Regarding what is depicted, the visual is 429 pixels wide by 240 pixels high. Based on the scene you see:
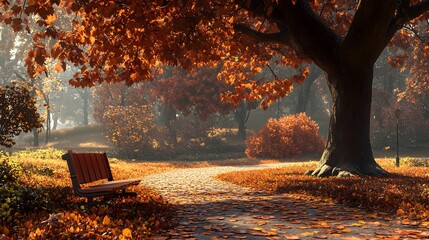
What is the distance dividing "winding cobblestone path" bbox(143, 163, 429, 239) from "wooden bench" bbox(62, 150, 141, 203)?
1153mm

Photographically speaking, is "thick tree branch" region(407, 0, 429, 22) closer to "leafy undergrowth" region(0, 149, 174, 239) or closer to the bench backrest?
"leafy undergrowth" region(0, 149, 174, 239)

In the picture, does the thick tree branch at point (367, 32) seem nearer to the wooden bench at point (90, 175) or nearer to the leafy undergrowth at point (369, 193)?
the leafy undergrowth at point (369, 193)

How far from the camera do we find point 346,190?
9297mm

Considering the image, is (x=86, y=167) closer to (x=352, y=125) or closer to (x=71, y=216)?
(x=71, y=216)

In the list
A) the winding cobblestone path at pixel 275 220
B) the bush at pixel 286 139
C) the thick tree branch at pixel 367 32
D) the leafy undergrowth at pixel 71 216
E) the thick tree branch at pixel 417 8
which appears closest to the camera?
the leafy undergrowth at pixel 71 216

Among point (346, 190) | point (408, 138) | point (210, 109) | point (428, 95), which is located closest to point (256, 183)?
point (346, 190)

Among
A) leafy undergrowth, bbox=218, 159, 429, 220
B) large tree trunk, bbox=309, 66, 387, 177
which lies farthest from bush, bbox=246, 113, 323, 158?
leafy undergrowth, bbox=218, 159, 429, 220

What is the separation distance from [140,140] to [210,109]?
6.46 m

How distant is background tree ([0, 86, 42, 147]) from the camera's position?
15.7 m

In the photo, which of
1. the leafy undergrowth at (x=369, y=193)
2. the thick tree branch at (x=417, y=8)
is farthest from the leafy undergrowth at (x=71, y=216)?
the thick tree branch at (x=417, y=8)

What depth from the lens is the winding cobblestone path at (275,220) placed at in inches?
234

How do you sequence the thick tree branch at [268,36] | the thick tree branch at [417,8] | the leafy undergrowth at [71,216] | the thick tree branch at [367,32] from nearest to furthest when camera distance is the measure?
the leafy undergrowth at [71,216], the thick tree branch at [367,32], the thick tree branch at [417,8], the thick tree branch at [268,36]

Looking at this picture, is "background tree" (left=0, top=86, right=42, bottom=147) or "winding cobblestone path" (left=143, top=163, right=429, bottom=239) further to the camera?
"background tree" (left=0, top=86, right=42, bottom=147)

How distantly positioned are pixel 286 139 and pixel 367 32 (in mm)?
16620
